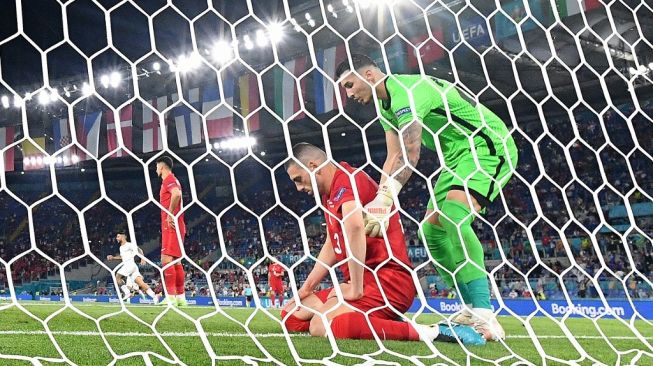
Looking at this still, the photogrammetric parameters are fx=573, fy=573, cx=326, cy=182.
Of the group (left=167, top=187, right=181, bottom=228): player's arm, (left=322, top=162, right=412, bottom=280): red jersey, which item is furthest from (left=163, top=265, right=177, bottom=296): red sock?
(left=322, top=162, right=412, bottom=280): red jersey

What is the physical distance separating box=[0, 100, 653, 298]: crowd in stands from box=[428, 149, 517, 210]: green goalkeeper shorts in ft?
14.8

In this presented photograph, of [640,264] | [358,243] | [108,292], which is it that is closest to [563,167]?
[640,264]

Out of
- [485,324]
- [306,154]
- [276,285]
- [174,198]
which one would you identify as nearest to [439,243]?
[485,324]

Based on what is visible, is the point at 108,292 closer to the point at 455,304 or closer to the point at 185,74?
the point at 185,74

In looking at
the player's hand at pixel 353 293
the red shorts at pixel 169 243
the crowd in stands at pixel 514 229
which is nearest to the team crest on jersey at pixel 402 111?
the player's hand at pixel 353 293

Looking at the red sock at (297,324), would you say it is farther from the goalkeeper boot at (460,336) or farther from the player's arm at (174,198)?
the player's arm at (174,198)

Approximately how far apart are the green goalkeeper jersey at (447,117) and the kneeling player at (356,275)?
348mm

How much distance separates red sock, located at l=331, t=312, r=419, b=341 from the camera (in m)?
2.00

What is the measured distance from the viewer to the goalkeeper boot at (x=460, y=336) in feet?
6.64

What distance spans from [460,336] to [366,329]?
1.11ft

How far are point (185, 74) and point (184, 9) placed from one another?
1.22m

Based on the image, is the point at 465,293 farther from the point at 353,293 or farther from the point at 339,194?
the point at 339,194

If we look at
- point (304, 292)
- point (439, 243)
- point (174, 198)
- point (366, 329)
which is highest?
point (174, 198)

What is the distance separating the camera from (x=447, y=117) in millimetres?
2387
